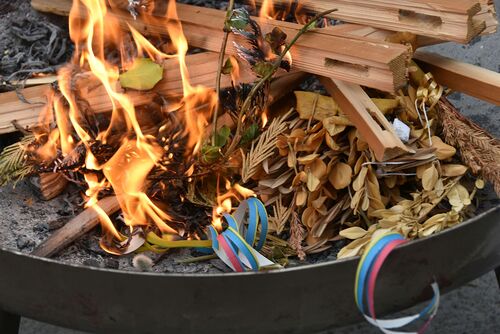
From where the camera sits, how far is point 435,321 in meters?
2.03

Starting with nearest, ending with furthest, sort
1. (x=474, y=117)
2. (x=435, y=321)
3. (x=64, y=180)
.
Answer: (x=64, y=180), (x=474, y=117), (x=435, y=321)

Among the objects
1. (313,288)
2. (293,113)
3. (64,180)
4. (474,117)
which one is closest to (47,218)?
(64,180)

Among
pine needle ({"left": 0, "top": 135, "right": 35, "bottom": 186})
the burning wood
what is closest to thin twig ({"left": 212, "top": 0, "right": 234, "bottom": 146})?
the burning wood

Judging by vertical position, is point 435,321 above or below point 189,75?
below

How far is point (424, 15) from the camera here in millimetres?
1576

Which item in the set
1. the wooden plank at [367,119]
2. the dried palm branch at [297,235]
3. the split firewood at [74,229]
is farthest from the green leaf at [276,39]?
the split firewood at [74,229]

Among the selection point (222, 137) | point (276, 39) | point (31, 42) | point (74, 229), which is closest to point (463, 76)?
point (276, 39)

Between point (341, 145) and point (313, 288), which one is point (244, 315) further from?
point (341, 145)

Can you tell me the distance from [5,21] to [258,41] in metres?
0.83

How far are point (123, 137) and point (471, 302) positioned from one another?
103 centimetres

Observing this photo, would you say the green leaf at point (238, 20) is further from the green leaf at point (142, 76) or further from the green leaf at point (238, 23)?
the green leaf at point (142, 76)

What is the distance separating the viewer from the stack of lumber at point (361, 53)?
4.78 ft

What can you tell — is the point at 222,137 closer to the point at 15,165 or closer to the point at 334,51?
the point at 334,51

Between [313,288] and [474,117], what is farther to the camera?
[474,117]
